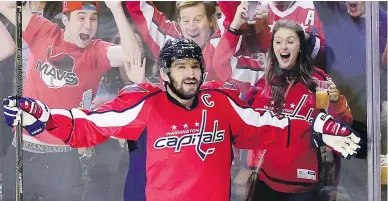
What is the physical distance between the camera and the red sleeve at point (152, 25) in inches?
70.4

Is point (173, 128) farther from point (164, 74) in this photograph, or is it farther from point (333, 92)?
point (333, 92)

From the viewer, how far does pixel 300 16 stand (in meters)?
1.80

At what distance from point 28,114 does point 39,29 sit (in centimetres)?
28

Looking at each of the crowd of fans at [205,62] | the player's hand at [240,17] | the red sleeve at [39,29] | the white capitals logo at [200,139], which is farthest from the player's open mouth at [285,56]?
the red sleeve at [39,29]

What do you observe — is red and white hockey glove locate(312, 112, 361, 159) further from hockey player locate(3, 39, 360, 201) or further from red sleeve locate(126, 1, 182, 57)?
red sleeve locate(126, 1, 182, 57)

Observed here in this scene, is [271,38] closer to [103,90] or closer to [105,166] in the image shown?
[103,90]

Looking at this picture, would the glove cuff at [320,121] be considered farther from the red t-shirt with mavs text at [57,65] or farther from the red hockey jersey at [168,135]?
the red t-shirt with mavs text at [57,65]

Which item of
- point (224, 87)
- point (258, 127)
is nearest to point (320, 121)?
point (258, 127)

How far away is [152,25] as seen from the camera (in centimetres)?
179

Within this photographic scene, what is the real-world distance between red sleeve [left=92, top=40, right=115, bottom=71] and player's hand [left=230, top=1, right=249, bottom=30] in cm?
40

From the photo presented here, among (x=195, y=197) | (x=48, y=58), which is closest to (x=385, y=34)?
(x=195, y=197)

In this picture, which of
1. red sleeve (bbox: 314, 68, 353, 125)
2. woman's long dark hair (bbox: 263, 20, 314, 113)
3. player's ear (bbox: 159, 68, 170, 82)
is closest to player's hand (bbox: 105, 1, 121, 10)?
player's ear (bbox: 159, 68, 170, 82)

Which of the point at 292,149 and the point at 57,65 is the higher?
the point at 57,65

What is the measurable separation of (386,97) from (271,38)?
1.38 ft
